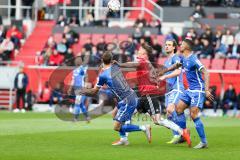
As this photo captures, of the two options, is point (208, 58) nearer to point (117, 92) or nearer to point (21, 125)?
point (21, 125)

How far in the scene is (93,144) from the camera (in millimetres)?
17969

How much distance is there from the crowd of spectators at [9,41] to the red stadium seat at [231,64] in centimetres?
1003

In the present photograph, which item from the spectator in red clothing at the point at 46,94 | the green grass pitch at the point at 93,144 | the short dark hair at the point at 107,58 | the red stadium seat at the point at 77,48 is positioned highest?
the short dark hair at the point at 107,58

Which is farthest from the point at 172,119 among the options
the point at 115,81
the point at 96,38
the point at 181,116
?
the point at 96,38

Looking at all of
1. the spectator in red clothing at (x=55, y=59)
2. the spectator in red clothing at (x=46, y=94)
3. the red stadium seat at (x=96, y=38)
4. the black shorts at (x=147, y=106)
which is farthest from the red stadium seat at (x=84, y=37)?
the black shorts at (x=147, y=106)

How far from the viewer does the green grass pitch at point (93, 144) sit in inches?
605

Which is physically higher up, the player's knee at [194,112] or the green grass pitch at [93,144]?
the player's knee at [194,112]

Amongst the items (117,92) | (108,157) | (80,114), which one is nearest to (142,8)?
(80,114)

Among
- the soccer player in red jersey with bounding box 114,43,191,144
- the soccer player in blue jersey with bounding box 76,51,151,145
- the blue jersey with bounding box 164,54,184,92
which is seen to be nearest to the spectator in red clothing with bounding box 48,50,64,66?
the soccer player in red jersey with bounding box 114,43,191,144

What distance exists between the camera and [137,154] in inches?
619

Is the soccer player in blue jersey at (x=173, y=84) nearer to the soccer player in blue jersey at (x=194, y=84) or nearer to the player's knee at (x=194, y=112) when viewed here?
the soccer player in blue jersey at (x=194, y=84)

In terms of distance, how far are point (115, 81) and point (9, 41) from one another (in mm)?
22451

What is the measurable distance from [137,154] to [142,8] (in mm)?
25516

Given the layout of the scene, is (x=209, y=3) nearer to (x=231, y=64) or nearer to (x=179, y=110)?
(x=231, y=64)
